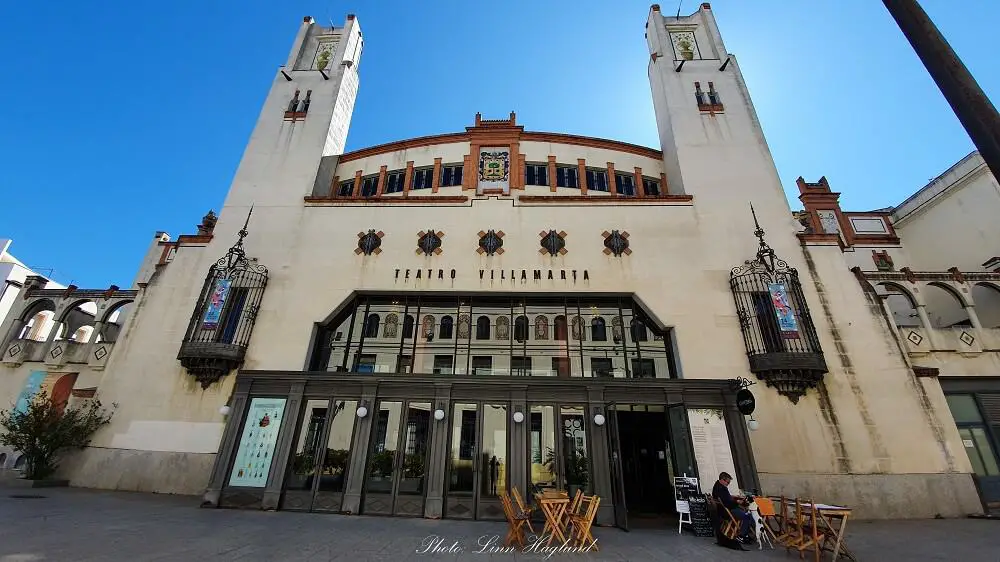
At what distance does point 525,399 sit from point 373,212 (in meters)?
11.3

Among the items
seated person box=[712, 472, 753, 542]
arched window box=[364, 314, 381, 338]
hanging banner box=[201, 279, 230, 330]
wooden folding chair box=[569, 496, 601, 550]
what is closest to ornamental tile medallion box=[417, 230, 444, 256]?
arched window box=[364, 314, 381, 338]

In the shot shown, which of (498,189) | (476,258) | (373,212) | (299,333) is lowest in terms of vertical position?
(299,333)

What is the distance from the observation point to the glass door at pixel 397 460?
36.2 ft

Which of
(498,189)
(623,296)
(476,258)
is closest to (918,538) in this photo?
(623,296)

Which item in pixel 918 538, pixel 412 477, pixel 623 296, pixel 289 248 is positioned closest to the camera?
pixel 918 538

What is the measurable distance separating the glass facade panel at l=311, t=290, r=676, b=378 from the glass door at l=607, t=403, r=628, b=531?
104 inches

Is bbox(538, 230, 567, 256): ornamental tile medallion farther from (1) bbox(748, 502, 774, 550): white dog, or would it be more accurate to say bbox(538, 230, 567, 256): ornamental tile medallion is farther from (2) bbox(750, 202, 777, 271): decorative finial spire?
(1) bbox(748, 502, 774, 550): white dog

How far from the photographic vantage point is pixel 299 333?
15211 mm

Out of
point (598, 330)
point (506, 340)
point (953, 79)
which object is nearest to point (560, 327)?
point (598, 330)

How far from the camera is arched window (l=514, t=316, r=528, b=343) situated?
1527 centimetres

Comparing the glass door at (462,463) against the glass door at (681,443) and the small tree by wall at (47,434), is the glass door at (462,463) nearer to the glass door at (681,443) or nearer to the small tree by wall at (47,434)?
the glass door at (681,443)

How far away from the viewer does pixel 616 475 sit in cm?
1091

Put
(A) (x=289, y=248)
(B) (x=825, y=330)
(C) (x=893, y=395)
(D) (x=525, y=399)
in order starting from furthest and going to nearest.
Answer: (A) (x=289, y=248)
(B) (x=825, y=330)
(C) (x=893, y=395)
(D) (x=525, y=399)

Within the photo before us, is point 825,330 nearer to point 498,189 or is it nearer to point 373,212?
point 498,189
